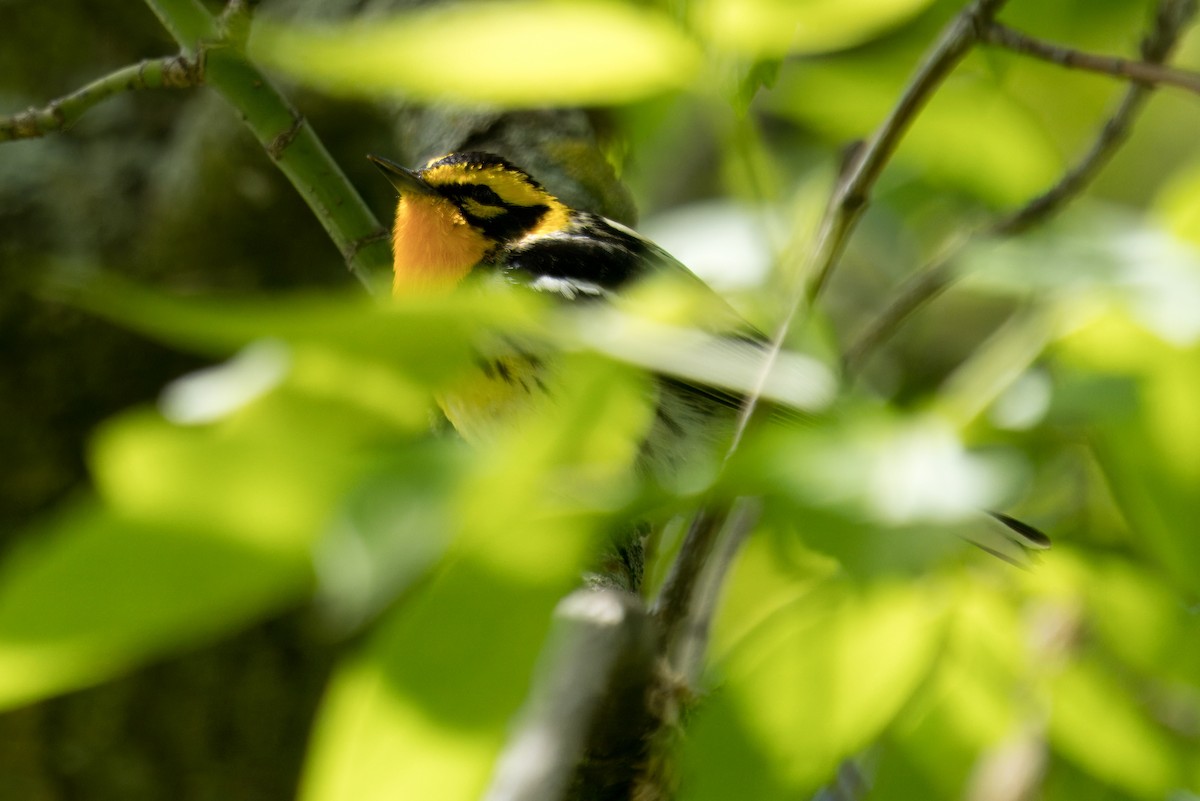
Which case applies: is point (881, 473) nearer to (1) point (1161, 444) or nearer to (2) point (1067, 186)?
(1) point (1161, 444)

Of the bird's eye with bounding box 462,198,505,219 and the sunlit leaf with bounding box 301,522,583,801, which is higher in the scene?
the sunlit leaf with bounding box 301,522,583,801

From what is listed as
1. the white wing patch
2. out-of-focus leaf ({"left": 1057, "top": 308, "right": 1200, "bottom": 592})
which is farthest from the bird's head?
out-of-focus leaf ({"left": 1057, "top": 308, "right": 1200, "bottom": 592})

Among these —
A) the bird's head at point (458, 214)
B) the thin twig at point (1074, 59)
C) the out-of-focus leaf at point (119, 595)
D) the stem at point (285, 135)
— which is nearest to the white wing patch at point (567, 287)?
the bird's head at point (458, 214)

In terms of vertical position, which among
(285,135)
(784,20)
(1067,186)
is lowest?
(1067,186)

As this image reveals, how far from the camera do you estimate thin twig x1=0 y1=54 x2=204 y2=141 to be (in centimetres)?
123

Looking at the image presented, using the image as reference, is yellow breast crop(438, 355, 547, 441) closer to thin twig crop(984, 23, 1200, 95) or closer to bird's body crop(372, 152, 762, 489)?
bird's body crop(372, 152, 762, 489)

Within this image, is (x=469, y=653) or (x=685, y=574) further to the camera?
(x=685, y=574)

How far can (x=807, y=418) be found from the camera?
0.81 m

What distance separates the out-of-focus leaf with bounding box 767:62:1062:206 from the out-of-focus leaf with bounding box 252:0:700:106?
470 millimetres

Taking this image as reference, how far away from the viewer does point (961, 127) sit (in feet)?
3.47

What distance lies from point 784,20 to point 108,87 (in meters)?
1.00

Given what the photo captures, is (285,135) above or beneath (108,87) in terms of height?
beneath

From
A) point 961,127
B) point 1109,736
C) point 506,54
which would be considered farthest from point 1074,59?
point 506,54

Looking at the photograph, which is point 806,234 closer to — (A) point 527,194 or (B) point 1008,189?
(B) point 1008,189
